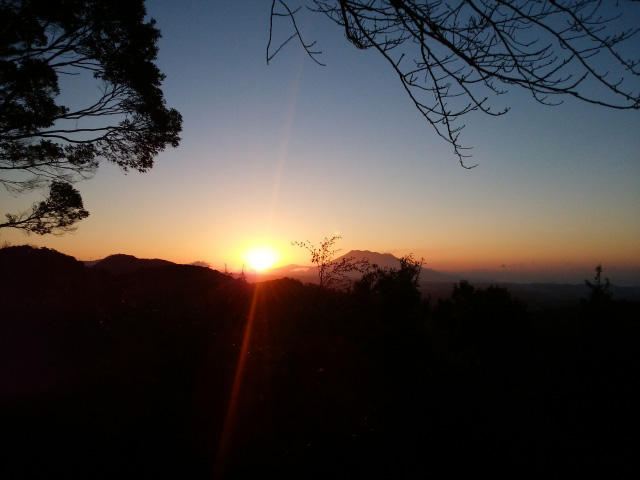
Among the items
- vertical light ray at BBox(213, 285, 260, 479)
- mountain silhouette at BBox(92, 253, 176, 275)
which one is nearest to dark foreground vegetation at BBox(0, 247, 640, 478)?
vertical light ray at BBox(213, 285, 260, 479)

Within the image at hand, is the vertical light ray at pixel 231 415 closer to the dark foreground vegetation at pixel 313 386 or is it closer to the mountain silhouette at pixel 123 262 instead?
the dark foreground vegetation at pixel 313 386

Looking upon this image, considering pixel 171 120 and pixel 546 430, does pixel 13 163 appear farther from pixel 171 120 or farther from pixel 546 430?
pixel 546 430

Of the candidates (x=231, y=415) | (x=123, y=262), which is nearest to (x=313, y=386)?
(x=231, y=415)

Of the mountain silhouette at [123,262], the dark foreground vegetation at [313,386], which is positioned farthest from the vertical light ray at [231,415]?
the mountain silhouette at [123,262]

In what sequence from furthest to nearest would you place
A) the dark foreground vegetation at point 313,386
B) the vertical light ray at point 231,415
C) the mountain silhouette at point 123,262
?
the mountain silhouette at point 123,262 → the dark foreground vegetation at point 313,386 → the vertical light ray at point 231,415

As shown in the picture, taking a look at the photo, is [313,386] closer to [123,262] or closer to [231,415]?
[231,415]

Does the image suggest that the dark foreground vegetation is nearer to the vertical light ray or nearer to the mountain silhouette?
the vertical light ray

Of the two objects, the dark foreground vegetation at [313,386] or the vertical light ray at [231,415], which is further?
the dark foreground vegetation at [313,386]

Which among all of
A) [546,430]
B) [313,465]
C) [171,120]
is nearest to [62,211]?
[171,120]

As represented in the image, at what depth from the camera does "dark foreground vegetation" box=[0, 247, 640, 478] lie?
5.94 metres

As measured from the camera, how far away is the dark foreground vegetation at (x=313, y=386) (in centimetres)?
594

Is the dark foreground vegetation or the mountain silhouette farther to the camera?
the mountain silhouette

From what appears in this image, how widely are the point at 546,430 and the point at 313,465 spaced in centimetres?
791

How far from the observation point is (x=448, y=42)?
2090 mm
